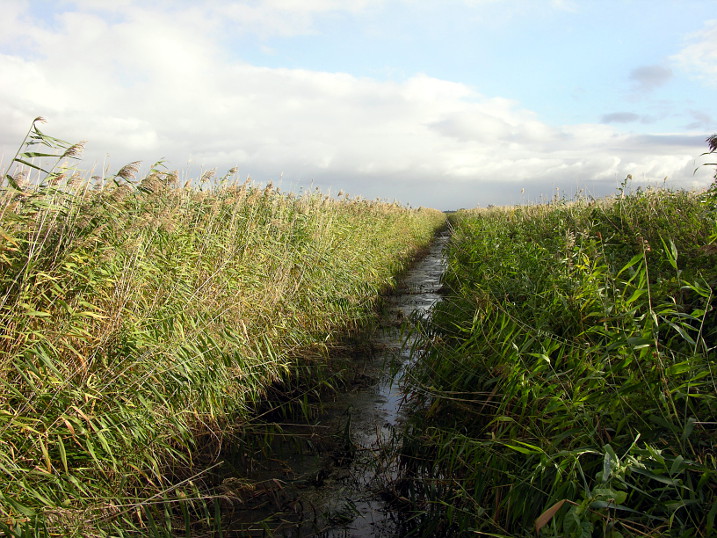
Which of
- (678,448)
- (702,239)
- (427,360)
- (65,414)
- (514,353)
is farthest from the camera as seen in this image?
(702,239)

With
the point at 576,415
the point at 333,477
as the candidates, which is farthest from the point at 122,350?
the point at 576,415

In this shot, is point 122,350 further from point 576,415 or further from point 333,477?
point 576,415

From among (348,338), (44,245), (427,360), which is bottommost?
(348,338)

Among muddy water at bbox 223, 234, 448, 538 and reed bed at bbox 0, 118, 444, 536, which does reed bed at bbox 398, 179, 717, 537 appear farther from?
reed bed at bbox 0, 118, 444, 536

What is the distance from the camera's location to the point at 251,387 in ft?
16.2

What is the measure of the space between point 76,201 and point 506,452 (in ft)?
11.6

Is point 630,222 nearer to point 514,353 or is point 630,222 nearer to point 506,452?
point 514,353

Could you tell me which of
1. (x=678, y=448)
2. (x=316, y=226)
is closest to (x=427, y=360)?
(x=678, y=448)

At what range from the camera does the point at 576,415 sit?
2.78m

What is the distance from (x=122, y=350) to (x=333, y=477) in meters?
1.93

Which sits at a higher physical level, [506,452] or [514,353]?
[514,353]

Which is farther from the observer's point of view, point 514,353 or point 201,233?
point 201,233

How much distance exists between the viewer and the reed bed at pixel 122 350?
2.87 meters

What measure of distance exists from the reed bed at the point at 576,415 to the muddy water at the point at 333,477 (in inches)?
10.9
